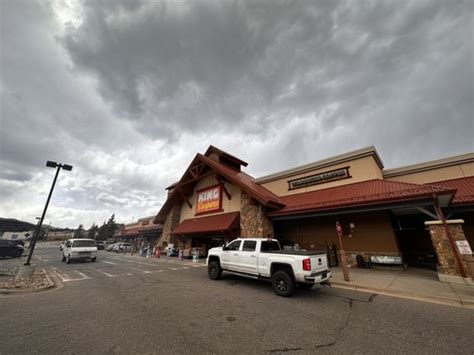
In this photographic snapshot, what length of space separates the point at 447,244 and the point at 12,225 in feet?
240

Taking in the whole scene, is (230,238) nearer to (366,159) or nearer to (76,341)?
(366,159)

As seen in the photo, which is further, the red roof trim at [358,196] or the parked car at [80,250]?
the parked car at [80,250]

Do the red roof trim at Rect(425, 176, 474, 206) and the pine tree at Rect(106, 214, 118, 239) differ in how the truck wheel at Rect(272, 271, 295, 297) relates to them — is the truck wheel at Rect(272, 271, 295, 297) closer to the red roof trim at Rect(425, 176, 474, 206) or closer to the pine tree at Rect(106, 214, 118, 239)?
the red roof trim at Rect(425, 176, 474, 206)

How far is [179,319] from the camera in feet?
17.6

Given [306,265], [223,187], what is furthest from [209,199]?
[306,265]

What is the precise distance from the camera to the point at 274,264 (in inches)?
317

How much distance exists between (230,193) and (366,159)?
11282mm

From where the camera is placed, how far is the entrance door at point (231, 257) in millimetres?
9585

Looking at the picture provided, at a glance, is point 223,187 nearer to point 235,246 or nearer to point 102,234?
point 235,246

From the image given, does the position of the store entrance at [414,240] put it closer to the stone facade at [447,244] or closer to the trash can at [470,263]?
the stone facade at [447,244]

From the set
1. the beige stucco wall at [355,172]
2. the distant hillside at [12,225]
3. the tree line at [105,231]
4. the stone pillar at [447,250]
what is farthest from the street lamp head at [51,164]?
the tree line at [105,231]

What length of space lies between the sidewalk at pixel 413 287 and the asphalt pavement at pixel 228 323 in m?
0.71

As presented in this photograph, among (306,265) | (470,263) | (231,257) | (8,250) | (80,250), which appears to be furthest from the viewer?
(8,250)

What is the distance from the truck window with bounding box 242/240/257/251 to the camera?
914 cm
